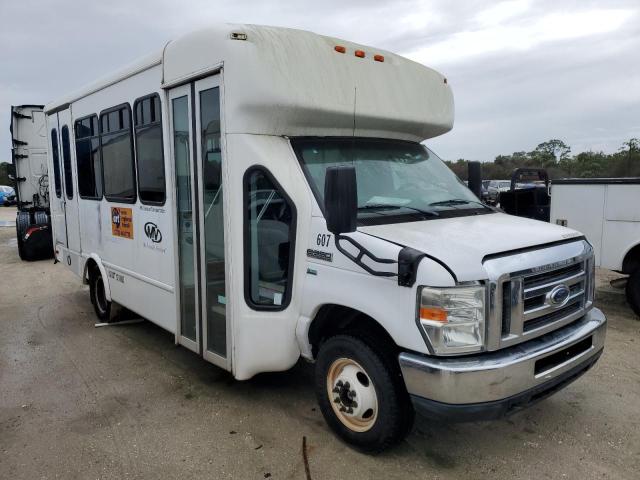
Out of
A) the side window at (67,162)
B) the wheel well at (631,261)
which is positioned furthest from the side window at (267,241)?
the wheel well at (631,261)

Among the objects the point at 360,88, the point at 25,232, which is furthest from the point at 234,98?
the point at 25,232

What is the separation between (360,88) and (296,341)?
202cm

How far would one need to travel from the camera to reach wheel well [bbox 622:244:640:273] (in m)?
6.76

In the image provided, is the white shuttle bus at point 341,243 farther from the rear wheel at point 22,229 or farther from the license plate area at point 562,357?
the rear wheel at point 22,229

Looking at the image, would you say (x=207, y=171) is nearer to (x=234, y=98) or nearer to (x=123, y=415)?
(x=234, y=98)

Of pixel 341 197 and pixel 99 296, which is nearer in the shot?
pixel 341 197

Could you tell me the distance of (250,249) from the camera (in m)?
3.94

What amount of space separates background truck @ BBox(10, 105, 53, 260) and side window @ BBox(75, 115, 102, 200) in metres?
6.62

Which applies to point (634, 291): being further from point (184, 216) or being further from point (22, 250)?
point (22, 250)

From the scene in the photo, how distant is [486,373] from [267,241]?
1.78 meters

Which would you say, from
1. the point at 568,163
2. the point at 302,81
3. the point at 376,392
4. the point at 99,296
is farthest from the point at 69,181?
the point at 568,163

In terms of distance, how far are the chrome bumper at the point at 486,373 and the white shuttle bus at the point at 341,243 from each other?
11mm

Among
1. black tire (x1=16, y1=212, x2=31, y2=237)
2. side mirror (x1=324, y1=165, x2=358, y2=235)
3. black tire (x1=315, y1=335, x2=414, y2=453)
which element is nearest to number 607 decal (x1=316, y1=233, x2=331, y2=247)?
side mirror (x1=324, y1=165, x2=358, y2=235)

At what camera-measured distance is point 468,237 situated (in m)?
3.30
